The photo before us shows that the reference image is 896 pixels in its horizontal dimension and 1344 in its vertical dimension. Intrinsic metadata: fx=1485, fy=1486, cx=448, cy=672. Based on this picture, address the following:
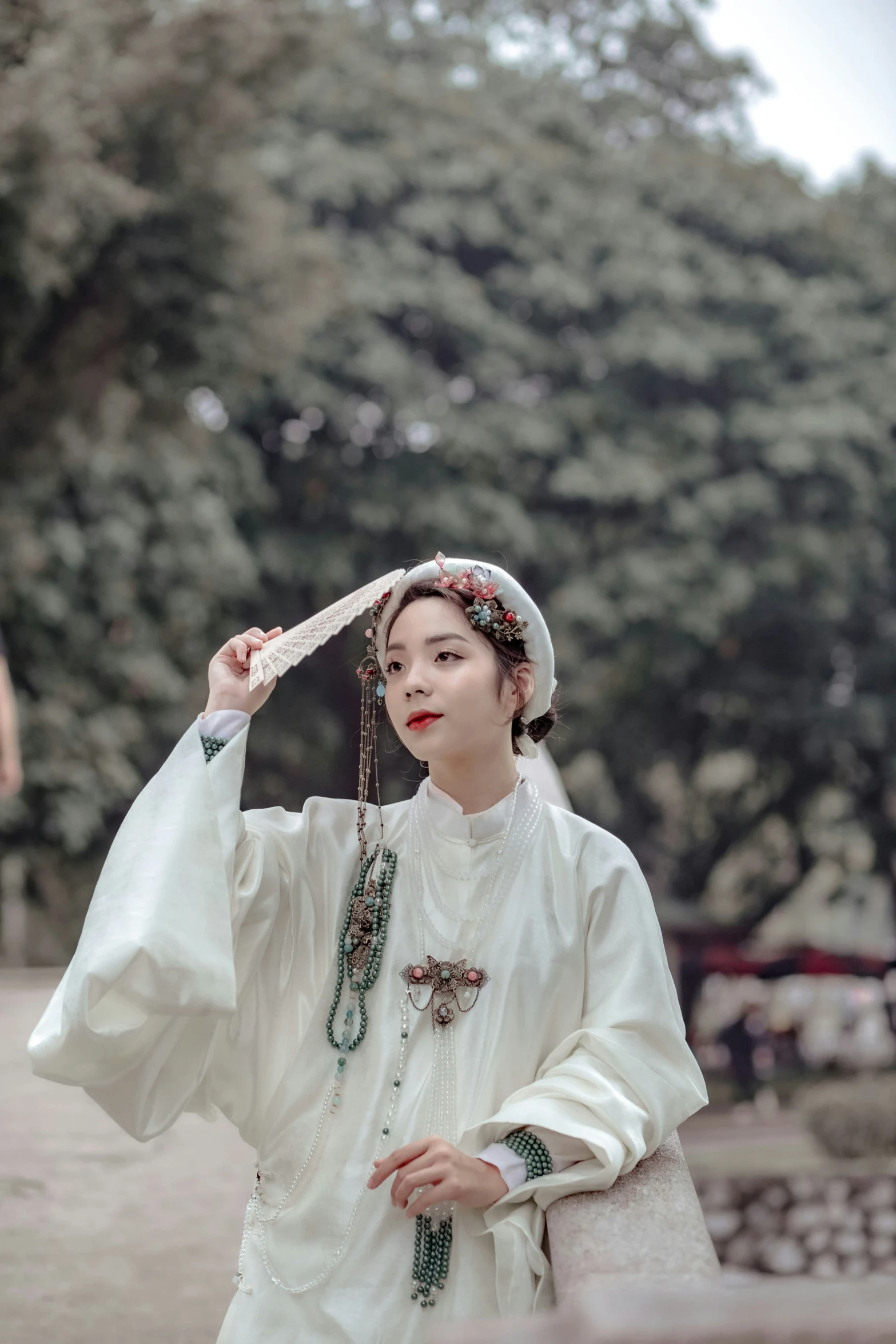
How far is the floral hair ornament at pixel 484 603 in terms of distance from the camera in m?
2.25

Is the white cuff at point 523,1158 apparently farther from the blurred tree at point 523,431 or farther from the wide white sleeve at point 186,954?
the blurred tree at point 523,431

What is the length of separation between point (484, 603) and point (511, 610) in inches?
2.4

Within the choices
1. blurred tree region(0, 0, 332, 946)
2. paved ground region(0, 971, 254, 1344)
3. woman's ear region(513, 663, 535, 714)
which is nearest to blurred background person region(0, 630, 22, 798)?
paved ground region(0, 971, 254, 1344)

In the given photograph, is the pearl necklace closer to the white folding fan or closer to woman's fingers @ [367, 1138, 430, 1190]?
woman's fingers @ [367, 1138, 430, 1190]

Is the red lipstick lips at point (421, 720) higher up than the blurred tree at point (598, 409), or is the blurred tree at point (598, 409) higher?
the red lipstick lips at point (421, 720)

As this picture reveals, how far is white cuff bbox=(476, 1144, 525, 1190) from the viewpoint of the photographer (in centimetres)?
198

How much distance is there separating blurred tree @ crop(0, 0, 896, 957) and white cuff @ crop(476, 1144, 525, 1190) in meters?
9.96

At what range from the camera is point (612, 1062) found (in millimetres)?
2070

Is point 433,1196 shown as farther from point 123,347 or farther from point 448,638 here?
point 123,347

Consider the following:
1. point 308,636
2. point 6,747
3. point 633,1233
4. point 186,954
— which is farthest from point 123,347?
point 633,1233

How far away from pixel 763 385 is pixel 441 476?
11.0ft

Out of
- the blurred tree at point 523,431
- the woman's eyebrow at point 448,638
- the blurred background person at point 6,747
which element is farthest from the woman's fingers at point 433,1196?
the blurred tree at point 523,431

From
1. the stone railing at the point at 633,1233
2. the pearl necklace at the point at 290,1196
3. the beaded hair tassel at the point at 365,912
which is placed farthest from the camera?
the beaded hair tassel at the point at 365,912

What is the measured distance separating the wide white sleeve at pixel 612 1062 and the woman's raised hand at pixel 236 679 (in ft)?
1.83
